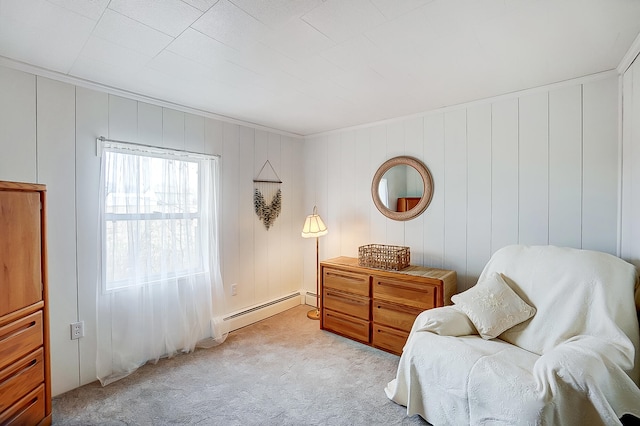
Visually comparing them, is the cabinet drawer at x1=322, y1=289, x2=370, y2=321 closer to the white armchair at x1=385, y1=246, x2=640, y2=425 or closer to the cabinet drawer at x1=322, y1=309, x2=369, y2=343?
the cabinet drawer at x1=322, y1=309, x2=369, y2=343

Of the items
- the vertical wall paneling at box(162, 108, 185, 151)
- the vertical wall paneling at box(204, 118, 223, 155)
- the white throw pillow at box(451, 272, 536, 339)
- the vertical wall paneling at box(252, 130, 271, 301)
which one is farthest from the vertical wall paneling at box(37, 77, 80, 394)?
the white throw pillow at box(451, 272, 536, 339)

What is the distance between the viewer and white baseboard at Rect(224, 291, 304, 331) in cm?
332

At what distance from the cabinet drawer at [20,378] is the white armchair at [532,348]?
7.06ft

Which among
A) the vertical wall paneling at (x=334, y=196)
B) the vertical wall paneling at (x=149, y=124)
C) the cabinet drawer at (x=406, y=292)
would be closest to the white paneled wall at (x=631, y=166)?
the cabinet drawer at (x=406, y=292)

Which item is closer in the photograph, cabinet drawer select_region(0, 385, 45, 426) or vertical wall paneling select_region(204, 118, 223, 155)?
cabinet drawer select_region(0, 385, 45, 426)

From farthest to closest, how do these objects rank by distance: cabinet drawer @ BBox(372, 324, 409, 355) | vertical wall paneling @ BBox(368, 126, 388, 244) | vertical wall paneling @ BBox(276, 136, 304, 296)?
vertical wall paneling @ BBox(276, 136, 304, 296) < vertical wall paneling @ BBox(368, 126, 388, 244) < cabinet drawer @ BBox(372, 324, 409, 355)

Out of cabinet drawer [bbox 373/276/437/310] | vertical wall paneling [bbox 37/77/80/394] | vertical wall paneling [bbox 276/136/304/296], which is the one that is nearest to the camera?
vertical wall paneling [bbox 37/77/80/394]

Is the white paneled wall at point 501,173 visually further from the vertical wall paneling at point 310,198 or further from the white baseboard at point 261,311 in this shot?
the white baseboard at point 261,311

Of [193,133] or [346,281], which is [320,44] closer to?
[193,133]

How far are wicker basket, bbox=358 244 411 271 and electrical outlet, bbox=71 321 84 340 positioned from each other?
7.82ft

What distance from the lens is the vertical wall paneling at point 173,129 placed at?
275cm

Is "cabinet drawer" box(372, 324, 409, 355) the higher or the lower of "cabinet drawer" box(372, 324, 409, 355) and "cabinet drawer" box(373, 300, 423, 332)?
the lower

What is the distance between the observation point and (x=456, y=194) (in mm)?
2908

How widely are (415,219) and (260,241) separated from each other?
5.82 ft
